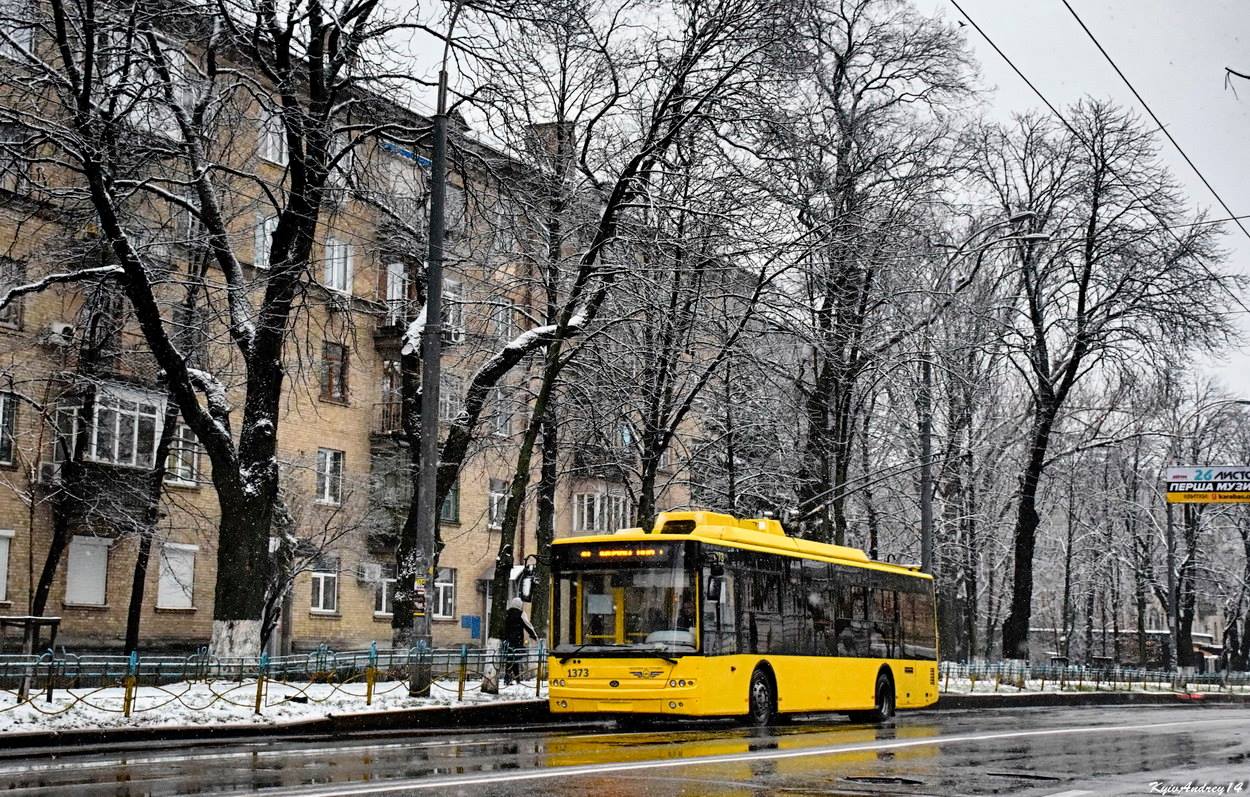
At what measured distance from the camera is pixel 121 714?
18.5 m

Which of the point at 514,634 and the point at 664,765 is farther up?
the point at 514,634

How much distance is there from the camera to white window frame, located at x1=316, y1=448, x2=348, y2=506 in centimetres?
4353

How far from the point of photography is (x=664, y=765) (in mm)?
13680

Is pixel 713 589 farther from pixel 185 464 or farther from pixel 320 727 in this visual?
pixel 185 464

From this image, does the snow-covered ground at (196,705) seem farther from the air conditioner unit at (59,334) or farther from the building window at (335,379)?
the building window at (335,379)

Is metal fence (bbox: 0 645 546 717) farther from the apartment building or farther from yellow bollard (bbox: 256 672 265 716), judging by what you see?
the apartment building

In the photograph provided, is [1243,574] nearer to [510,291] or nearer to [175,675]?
[510,291]

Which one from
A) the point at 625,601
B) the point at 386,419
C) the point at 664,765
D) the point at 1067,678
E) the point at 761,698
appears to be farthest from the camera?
the point at 1067,678

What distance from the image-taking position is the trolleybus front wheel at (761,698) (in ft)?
72.5

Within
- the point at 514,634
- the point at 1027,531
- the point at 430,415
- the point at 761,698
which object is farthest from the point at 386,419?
the point at 761,698

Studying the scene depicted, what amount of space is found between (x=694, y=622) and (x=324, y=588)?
25.3 metres

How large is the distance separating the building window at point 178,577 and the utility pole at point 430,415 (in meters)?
18.8

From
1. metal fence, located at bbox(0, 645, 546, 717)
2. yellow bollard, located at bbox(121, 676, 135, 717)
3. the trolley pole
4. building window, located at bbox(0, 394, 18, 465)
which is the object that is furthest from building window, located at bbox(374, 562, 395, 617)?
yellow bollard, located at bbox(121, 676, 135, 717)

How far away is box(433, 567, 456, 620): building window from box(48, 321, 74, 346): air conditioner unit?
16.8 meters
